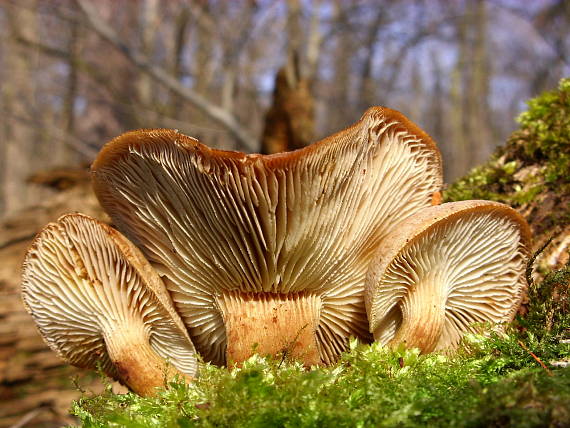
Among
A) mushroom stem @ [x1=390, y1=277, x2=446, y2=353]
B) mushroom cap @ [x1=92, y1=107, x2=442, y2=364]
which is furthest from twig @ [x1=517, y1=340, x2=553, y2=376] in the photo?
mushroom cap @ [x1=92, y1=107, x2=442, y2=364]

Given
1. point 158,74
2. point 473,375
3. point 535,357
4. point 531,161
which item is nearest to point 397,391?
point 473,375

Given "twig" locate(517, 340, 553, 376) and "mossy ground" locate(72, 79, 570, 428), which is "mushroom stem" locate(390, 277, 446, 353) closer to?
"mossy ground" locate(72, 79, 570, 428)

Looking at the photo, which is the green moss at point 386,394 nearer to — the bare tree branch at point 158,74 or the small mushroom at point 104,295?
the small mushroom at point 104,295

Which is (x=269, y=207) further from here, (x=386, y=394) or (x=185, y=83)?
(x=185, y=83)

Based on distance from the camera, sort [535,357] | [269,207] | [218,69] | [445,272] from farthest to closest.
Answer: [218,69] < [445,272] < [269,207] < [535,357]

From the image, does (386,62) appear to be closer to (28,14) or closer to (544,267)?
(28,14)

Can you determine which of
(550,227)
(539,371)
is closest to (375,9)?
(550,227)
